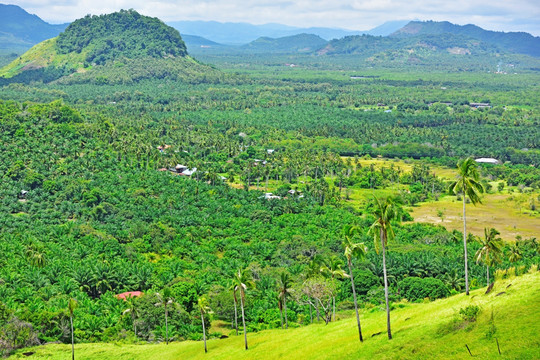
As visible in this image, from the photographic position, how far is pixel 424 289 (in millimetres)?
78438

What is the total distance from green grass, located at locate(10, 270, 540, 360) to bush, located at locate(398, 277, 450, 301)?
2422 cm

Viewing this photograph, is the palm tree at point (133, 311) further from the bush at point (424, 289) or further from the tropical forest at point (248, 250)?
the bush at point (424, 289)

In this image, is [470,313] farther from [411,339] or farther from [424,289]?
[424,289]

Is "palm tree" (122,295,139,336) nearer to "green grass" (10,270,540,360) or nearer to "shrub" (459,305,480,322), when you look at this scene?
"green grass" (10,270,540,360)

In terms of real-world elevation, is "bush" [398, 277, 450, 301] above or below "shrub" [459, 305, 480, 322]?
below

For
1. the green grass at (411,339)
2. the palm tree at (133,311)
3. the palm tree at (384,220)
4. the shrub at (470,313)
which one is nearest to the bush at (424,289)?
the green grass at (411,339)

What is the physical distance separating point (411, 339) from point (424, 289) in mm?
39096

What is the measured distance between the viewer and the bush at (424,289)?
7788cm

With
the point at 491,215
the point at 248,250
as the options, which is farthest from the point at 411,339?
the point at 491,215

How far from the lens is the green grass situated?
3700 centimetres

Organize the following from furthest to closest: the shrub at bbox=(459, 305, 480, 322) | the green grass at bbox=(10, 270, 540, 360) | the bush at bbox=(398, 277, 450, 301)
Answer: the bush at bbox=(398, 277, 450, 301) < the shrub at bbox=(459, 305, 480, 322) < the green grass at bbox=(10, 270, 540, 360)

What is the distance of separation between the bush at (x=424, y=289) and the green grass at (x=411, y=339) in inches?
954

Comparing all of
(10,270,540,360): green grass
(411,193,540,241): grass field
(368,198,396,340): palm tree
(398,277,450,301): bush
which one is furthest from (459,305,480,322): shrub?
(411,193,540,241): grass field

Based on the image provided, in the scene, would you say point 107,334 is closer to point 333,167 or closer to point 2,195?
point 2,195
